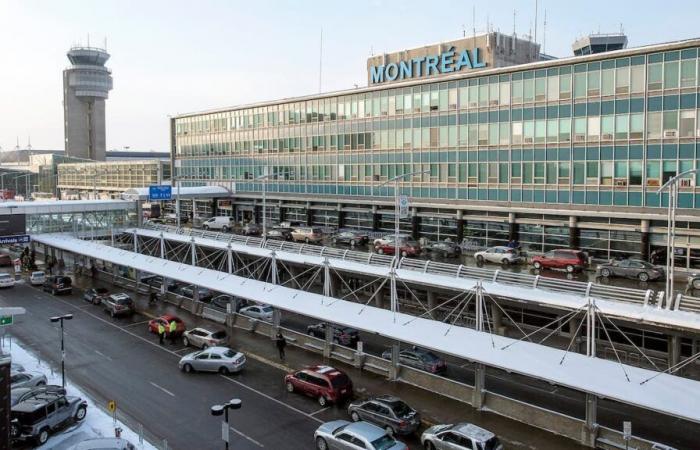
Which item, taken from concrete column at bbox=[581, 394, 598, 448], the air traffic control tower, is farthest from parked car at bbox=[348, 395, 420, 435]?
the air traffic control tower

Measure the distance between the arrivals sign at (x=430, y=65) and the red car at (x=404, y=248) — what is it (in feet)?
70.3

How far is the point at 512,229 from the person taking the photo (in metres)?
54.2

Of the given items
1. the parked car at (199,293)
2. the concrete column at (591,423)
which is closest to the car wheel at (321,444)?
the concrete column at (591,423)

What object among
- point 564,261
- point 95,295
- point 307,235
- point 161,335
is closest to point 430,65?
point 307,235

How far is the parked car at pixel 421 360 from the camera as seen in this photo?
29.9 m

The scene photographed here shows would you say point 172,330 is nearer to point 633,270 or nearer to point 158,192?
point 158,192

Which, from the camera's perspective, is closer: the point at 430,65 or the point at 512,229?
the point at 512,229

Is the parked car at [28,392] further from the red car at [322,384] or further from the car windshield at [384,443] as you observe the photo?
the car windshield at [384,443]

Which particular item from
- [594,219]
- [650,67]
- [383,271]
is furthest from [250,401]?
[650,67]

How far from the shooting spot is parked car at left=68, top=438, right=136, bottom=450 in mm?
19812

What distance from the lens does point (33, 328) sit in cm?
3972

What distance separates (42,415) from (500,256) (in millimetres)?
34164

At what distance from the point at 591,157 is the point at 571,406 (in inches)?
1126

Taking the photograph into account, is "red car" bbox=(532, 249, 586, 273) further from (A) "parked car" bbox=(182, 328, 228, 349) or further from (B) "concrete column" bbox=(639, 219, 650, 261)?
(A) "parked car" bbox=(182, 328, 228, 349)
